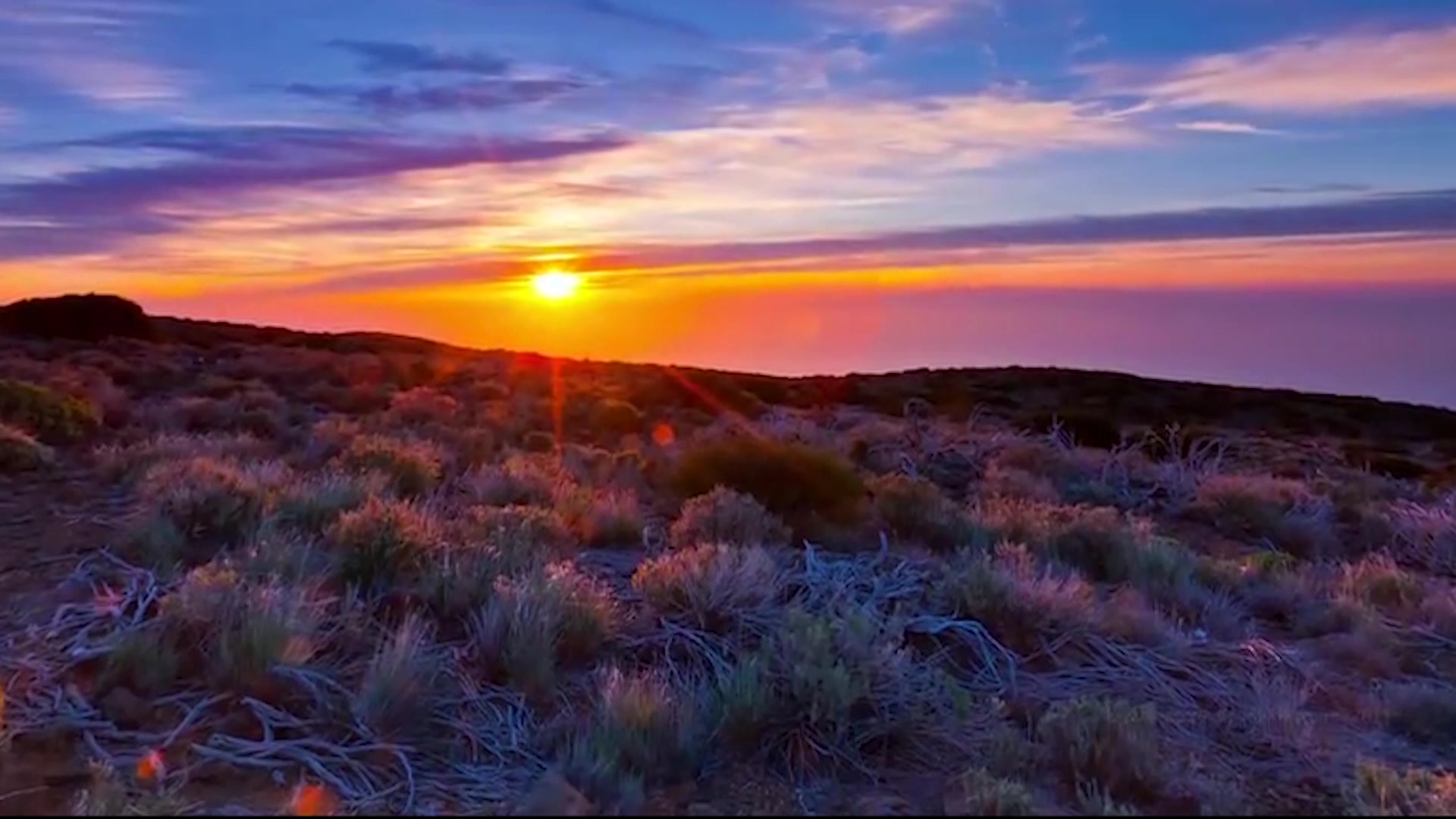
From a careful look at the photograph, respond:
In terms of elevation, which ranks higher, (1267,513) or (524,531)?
(524,531)

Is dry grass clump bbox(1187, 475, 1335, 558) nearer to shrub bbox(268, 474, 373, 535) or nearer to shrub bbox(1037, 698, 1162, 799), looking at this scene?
shrub bbox(1037, 698, 1162, 799)

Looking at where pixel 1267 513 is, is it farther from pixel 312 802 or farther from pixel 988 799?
pixel 312 802

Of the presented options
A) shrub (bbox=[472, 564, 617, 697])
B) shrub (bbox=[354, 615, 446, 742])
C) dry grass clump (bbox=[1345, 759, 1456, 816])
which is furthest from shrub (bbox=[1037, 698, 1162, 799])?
shrub (bbox=[354, 615, 446, 742])

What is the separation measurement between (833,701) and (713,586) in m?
1.67

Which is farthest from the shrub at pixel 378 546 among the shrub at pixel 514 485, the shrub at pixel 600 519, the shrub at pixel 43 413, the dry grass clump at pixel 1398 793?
the shrub at pixel 43 413

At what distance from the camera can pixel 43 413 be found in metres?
16.5

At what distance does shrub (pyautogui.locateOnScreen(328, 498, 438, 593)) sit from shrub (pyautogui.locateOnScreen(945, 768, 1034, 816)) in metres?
3.94

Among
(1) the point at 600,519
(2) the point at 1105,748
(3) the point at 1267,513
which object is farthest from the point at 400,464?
(3) the point at 1267,513

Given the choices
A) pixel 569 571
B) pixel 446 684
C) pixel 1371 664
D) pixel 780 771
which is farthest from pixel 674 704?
pixel 1371 664

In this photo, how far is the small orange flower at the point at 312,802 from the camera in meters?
4.93

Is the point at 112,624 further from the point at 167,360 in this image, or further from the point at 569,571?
the point at 167,360

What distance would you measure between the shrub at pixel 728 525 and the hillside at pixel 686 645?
0.05 m

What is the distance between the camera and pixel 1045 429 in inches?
1292

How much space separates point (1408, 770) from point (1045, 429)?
90.6 ft
